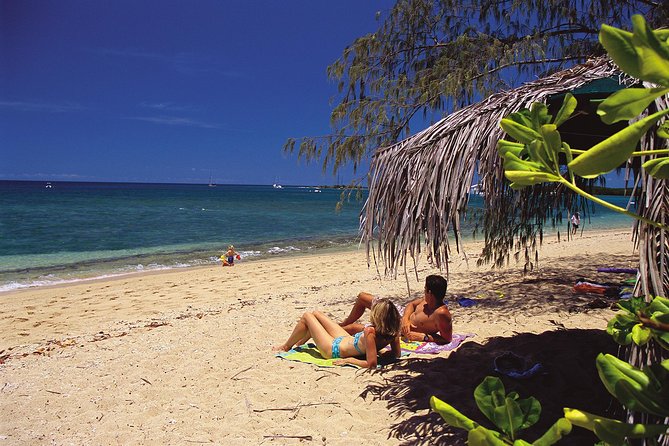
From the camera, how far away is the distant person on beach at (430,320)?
4.09 metres

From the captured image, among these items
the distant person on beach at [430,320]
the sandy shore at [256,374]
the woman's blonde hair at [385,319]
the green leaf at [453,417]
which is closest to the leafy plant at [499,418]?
the green leaf at [453,417]

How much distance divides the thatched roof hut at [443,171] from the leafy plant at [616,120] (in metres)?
1.91

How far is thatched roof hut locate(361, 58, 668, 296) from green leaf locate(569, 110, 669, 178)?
6.77 feet

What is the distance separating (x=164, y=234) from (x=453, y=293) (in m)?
17.0

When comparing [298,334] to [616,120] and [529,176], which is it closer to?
[529,176]

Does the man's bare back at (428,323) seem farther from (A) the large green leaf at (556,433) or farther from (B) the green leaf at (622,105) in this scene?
(B) the green leaf at (622,105)

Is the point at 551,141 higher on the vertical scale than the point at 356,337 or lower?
higher

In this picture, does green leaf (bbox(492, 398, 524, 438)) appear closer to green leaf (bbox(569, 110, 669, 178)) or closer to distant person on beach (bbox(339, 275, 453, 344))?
green leaf (bbox(569, 110, 669, 178))

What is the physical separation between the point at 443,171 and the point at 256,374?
2.14 meters

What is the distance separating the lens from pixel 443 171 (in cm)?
264

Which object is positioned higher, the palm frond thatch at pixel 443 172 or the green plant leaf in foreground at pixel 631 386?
the palm frond thatch at pixel 443 172

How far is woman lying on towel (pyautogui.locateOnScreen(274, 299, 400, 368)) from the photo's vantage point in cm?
362

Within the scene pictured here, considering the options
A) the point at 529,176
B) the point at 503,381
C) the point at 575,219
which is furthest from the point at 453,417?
the point at 575,219

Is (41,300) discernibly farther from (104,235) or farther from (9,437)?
(104,235)
